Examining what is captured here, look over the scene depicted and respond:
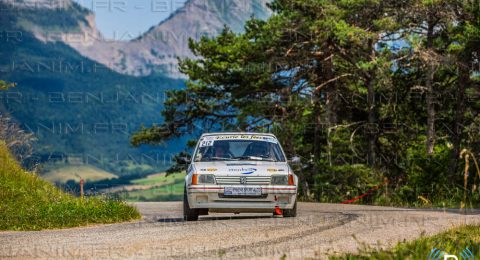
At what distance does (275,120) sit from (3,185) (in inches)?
724

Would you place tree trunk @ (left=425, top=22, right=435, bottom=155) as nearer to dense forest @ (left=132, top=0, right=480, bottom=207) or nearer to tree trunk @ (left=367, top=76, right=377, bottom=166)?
dense forest @ (left=132, top=0, right=480, bottom=207)

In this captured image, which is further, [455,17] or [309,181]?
[309,181]

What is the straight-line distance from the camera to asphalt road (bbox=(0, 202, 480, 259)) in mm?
9609

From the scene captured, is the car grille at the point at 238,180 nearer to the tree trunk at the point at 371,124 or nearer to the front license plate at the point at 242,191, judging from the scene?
the front license plate at the point at 242,191

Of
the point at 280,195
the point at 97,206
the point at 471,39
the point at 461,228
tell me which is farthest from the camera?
the point at 471,39

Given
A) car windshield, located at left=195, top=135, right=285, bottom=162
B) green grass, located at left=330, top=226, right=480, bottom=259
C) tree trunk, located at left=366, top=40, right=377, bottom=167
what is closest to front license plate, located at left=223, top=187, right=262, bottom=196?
car windshield, located at left=195, top=135, right=285, bottom=162

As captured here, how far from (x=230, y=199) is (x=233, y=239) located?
405 centimetres

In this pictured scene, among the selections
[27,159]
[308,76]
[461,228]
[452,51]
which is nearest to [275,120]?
[308,76]

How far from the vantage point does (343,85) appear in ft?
130

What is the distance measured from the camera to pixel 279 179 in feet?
50.5

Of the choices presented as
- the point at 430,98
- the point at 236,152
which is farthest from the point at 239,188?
the point at 430,98

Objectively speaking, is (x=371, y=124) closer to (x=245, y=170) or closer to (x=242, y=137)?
(x=242, y=137)

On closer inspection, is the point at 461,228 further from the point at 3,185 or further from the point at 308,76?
the point at 308,76

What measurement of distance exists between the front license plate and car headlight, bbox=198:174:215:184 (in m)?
0.33
